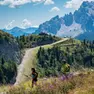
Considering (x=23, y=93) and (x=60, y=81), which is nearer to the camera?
(x=23, y=93)

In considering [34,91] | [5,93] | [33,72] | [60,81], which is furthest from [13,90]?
[33,72]

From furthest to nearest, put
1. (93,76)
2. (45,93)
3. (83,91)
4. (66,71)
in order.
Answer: (66,71), (93,76), (45,93), (83,91)

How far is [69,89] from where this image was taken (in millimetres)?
17609

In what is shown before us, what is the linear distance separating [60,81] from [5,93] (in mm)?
3861

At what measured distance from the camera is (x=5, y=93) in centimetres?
1955

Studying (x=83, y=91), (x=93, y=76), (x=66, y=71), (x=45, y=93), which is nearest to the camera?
(x=83, y=91)

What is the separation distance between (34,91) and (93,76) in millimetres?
4235

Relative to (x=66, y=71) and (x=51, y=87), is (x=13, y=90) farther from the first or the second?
(x=66, y=71)

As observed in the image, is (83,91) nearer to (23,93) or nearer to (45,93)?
(45,93)

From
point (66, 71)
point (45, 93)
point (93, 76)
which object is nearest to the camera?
point (45, 93)

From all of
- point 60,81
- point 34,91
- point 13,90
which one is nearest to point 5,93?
point 13,90

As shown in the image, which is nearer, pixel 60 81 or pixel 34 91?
pixel 34 91

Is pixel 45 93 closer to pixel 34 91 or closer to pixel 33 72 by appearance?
pixel 34 91

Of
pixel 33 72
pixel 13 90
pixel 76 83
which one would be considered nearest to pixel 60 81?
pixel 76 83
